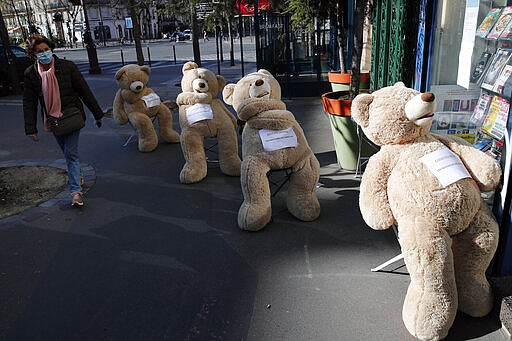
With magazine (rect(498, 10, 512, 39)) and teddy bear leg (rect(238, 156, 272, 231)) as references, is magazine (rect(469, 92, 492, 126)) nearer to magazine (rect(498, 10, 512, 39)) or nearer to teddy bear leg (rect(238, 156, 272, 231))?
magazine (rect(498, 10, 512, 39))

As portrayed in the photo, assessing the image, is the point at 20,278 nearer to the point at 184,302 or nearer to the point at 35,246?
the point at 35,246

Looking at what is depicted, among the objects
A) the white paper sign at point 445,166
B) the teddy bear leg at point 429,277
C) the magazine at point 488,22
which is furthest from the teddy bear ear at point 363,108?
the magazine at point 488,22

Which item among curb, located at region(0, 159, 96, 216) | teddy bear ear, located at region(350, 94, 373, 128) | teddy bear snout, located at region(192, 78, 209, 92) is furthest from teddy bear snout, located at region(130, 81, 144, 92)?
teddy bear ear, located at region(350, 94, 373, 128)

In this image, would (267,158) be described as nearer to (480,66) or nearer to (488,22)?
(480,66)

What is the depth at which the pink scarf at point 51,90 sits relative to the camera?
4.21 metres

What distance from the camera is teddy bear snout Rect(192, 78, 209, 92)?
525 centimetres

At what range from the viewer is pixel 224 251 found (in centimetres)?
356

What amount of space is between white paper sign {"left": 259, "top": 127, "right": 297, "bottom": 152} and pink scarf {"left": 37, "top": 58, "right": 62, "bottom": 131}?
7.05 ft

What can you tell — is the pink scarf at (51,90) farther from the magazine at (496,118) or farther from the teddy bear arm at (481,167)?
the magazine at (496,118)

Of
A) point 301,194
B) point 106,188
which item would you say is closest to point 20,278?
point 106,188

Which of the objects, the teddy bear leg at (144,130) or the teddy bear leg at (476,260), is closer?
the teddy bear leg at (476,260)

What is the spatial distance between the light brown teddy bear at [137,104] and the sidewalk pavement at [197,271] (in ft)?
5.40

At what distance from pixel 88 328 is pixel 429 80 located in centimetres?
371

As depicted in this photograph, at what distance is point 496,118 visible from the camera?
2.84m
